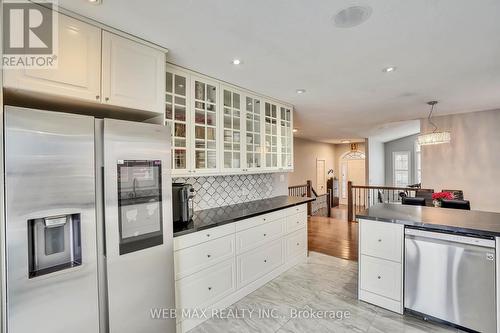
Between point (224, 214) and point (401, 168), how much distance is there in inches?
388

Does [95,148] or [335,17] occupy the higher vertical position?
[335,17]

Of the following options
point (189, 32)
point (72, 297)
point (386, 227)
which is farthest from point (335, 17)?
Result: point (72, 297)

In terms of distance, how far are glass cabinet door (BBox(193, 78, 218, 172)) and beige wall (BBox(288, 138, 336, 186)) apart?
569 centimetres

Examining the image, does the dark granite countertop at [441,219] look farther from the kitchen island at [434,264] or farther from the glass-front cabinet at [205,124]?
the glass-front cabinet at [205,124]

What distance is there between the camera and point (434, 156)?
17.2ft

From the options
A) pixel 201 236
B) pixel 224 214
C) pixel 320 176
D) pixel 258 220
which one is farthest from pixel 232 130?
pixel 320 176

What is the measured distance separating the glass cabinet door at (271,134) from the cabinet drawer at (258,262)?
1.21m

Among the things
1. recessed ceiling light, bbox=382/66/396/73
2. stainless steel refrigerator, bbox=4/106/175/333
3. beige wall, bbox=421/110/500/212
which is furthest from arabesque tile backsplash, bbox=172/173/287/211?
beige wall, bbox=421/110/500/212

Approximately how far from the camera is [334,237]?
514cm

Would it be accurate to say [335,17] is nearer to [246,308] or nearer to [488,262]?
[488,262]

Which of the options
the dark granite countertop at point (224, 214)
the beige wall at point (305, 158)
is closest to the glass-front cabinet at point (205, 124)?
the dark granite countertop at point (224, 214)

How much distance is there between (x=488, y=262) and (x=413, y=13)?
2.11m

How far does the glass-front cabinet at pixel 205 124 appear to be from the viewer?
8.82ft

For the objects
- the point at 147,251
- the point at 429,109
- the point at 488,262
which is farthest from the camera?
the point at 429,109
